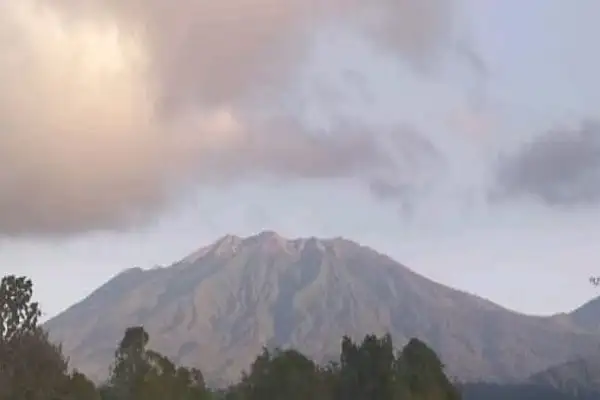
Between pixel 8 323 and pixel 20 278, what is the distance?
211cm

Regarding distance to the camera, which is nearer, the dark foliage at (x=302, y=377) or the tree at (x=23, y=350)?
the tree at (x=23, y=350)

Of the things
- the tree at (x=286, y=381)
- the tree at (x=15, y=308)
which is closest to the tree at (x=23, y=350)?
the tree at (x=15, y=308)

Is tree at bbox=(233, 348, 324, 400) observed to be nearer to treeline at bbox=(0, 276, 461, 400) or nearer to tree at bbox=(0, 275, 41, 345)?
treeline at bbox=(0, 276, 461, 400)

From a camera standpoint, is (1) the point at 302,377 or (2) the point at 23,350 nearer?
(2) the point at 23,350

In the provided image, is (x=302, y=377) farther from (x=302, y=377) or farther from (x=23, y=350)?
(x=23, y=350)

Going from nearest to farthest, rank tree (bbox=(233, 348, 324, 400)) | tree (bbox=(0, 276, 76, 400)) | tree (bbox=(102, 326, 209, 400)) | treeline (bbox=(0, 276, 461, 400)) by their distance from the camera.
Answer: tree (bbox=(0, 276, 76, 400)), tree (bbox=(102, 326, 209, 400)), treeline (bbox=(0, 276, 461, 400)), tree (bbox=(233, 348, 324, 400))

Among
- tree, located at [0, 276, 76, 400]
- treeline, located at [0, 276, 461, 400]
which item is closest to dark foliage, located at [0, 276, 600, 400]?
treeline, located at [0, 276, 461, 400]

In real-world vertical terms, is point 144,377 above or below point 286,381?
below

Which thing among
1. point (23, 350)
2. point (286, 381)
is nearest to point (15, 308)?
point (23, 350)

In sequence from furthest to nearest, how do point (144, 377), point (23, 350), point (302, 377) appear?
point (302, 377)
point (144, 377)
point (23, 350)

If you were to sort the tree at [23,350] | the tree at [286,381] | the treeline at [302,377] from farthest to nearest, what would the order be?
the tree at [286,381], the treeline at [302,377], the tree at [23,350]

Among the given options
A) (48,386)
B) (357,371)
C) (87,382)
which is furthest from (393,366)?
(48,386)

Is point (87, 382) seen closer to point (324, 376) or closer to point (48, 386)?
point (48, 386)

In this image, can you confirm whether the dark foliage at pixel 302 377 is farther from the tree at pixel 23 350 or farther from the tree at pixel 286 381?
the tree at pixel 23 350
